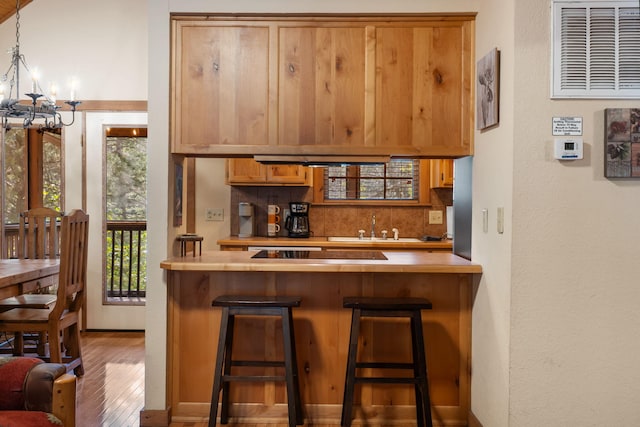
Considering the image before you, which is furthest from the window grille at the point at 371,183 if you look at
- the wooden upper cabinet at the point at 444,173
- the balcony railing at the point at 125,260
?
the balcony railing at the point at 125,260

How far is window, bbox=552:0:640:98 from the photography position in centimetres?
241

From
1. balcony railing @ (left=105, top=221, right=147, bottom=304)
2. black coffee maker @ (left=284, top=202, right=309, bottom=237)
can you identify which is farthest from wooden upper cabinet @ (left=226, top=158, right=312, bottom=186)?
balcony railing @ (left=105, top=221, right=147, bottom=304)

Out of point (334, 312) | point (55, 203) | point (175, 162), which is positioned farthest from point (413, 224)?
point (55, 203)

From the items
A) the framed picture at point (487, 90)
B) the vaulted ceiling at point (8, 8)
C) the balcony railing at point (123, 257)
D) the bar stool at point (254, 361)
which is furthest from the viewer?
the balcony railing at point (123, 257)

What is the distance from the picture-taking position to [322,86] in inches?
123

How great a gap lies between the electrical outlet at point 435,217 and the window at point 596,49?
319 cm

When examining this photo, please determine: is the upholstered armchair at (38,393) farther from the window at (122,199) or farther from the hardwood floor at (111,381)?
the window at (122,199)

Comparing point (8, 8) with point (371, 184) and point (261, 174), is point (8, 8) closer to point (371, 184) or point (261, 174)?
point (261, 174)

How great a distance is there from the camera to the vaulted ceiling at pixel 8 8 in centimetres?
510

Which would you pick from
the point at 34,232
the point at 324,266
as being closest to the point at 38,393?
the point at 324,266

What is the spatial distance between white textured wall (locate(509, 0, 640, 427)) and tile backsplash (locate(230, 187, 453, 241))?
10.3 feet

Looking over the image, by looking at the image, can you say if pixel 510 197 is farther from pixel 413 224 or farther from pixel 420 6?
pixel 413 224

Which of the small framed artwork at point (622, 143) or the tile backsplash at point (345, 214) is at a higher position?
the small framed artwork at point (622, 143)

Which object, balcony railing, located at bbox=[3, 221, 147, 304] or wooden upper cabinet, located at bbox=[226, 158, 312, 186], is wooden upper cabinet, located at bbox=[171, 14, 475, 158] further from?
balcony railing, located at bbox=[3, 221, 147, 304]
